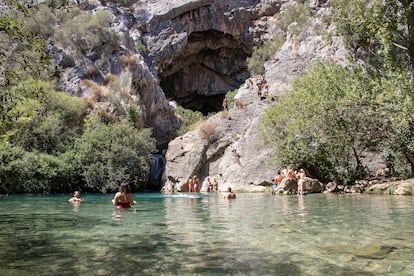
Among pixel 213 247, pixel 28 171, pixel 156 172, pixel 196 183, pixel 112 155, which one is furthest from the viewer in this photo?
pixel 156 172

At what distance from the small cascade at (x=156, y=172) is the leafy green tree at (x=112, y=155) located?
7.85 ft

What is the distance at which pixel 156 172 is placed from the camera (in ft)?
127

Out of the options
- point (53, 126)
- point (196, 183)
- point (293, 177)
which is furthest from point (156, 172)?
point (293, 177)

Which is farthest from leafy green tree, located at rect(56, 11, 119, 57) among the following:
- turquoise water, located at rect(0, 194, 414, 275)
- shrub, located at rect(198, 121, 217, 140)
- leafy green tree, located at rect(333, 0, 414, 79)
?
turquoise water, located at rect(0, 194, 414, 275)

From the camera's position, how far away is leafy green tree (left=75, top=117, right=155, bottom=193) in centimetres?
3228

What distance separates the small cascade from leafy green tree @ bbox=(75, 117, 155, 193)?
239 cm

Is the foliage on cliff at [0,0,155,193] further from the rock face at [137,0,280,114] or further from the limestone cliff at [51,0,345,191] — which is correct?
the rock face at [137,0,280,114]

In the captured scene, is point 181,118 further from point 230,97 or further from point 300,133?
point 300,133

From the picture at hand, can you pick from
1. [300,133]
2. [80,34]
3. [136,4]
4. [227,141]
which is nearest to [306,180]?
[300,133]

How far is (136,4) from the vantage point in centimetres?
5119

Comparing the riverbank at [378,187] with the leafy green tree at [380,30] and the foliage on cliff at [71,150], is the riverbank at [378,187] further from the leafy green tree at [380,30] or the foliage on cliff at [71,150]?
the foliage on cliff at [71,150]

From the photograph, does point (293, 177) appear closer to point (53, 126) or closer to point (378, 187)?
point (378, 187)

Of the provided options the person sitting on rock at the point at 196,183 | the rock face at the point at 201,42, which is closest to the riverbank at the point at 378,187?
the person sitting on rock at the point at 196,183

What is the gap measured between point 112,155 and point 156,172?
6.65m
